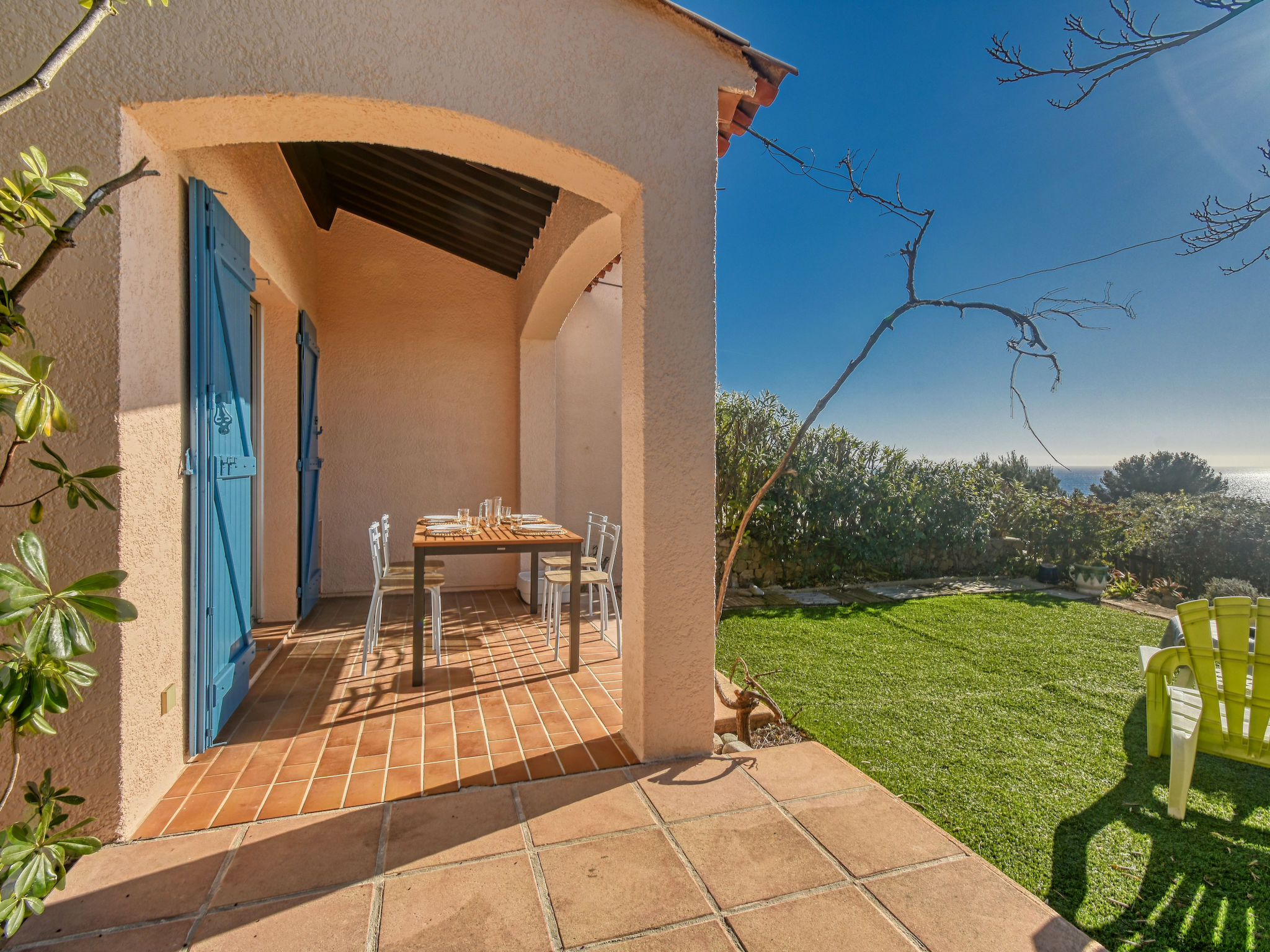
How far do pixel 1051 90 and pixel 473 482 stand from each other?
16.9ft

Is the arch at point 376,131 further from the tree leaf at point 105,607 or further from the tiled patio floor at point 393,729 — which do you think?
the tiled patio floor at point 393,729

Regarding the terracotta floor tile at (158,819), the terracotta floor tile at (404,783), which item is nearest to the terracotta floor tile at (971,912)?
the terracotta floor tile at (404,783)

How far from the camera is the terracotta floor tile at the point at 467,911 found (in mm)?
1500

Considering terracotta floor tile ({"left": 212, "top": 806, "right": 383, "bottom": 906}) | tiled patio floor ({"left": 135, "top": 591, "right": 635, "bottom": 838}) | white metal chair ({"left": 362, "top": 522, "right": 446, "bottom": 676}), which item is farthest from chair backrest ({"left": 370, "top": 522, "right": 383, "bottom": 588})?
terracotta floor tile ({"left": 212, "top": 806, "right": 383, "bottom": 906})

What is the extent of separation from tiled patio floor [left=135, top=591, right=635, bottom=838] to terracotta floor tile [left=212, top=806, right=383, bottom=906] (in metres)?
0.11

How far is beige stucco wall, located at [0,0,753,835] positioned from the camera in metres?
1.85

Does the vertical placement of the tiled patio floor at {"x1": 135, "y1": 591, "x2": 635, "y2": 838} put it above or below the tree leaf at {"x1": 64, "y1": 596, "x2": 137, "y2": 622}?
below

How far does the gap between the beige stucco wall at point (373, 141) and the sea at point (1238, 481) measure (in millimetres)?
2717

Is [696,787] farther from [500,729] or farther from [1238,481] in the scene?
[1238,481]

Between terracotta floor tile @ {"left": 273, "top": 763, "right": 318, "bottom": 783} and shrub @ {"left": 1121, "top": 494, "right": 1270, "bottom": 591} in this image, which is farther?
shrub @ {"left": 1121, "top": 494, "right": 1270, "bottom": 591}

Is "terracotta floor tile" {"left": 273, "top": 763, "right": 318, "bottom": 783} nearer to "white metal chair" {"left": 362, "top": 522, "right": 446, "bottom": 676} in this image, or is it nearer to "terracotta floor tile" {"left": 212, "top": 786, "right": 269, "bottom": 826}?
"terracotta floor tile" {"left": 212, "top": 786, "right": 269, "bottom": 826}

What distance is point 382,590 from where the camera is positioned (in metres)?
3.66

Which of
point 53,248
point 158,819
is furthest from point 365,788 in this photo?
point 53,248

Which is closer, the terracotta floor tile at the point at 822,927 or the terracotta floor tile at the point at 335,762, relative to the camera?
the terracotta floor tile at the point at 822,927
